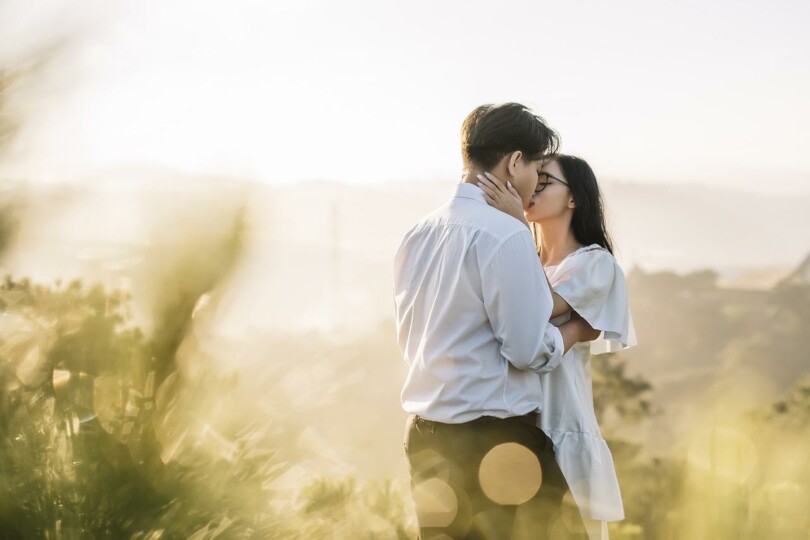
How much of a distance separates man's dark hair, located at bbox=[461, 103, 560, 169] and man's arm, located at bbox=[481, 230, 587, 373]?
0.32 m

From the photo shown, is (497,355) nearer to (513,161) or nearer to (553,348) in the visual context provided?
(553,348)

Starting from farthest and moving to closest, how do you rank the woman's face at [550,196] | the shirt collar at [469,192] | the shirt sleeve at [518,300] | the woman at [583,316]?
1. the woman's face at [550,196]
2. the woman at [583,316]
3. the shirt collar at [469,192]
4. the shirt sleeve at [518,300]

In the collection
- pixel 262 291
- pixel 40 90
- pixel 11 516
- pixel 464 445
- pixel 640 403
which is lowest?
pixel 640 403

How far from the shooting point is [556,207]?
8.87 ft

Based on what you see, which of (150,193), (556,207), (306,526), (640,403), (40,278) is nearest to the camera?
(40,278)

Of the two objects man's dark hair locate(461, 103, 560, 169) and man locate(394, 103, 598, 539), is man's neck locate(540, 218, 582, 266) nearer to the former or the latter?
man's dark hair locate(461, 103, 560, 169)

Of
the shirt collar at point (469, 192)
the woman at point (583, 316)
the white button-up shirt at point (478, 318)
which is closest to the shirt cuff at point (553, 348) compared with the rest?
the white button-up shirt at point (478, 318)

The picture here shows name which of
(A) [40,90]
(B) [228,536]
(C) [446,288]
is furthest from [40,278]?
(C) [446,288]

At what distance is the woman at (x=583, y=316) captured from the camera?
242 centimetres

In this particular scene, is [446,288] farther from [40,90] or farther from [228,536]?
[40,90]

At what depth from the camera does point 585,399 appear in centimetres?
253

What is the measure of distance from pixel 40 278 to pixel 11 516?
37cm

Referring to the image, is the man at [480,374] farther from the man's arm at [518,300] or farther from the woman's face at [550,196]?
the woman's face at [550,196]

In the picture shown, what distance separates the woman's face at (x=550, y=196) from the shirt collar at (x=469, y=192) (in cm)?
45
